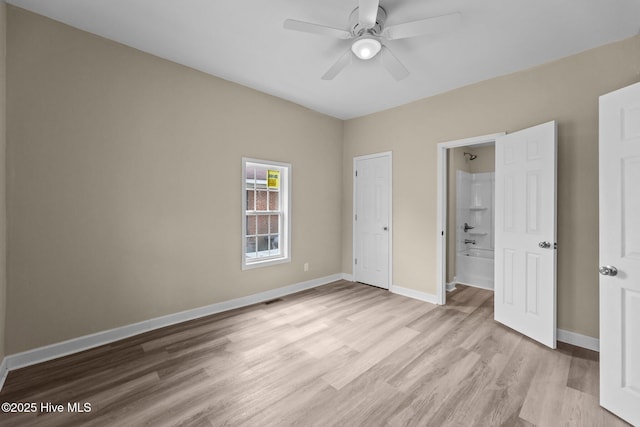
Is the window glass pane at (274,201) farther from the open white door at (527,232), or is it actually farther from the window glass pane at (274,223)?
the open white door at (527,232)

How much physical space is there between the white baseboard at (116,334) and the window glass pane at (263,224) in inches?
34.1

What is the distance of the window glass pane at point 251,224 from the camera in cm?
378

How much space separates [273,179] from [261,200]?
38 centimetres

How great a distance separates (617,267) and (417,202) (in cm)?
233

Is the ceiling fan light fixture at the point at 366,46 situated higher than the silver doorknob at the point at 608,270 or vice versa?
the ceiling fan light fixture at the point at 366,46

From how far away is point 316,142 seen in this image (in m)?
4.50

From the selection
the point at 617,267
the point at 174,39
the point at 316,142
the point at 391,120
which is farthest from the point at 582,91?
the point at 174,39

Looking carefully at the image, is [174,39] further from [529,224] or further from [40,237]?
[529,224]

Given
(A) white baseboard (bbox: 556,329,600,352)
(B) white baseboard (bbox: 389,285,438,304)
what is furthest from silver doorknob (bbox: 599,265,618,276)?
(B) white baseboard (bbox: 389,285,438,304)

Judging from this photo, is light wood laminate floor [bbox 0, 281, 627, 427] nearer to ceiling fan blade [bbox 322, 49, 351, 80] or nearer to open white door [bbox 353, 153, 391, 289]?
open white door [bbox 353, 153, 391, 289]

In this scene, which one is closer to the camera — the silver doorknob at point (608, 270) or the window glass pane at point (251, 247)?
the silver doorknob at point (608, 270)

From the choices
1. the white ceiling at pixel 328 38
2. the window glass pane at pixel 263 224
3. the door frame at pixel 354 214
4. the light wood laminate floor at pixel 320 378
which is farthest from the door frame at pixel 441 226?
the window glass pane at pixel 263 224

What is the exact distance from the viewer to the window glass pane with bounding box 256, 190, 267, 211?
3.88 meters

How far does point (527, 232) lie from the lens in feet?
9.08
